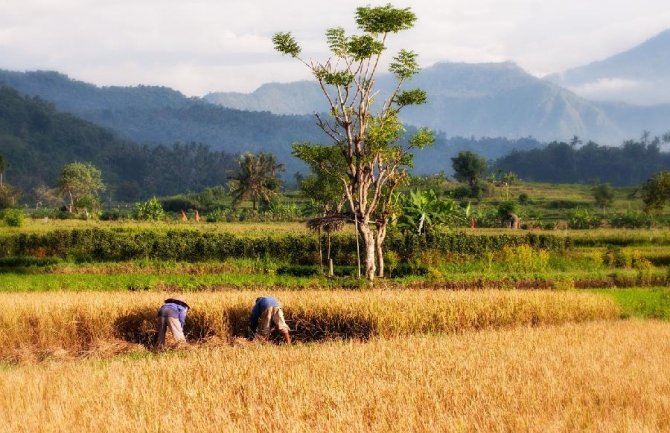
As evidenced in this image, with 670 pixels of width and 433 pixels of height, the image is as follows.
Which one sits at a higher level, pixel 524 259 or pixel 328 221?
pixel 328 221

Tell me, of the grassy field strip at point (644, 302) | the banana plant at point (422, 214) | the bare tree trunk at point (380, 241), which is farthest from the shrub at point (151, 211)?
the grassy field strip at point (644, 302)

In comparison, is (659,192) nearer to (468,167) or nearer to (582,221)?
(582,221)

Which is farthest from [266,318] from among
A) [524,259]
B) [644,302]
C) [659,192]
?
[659,192]

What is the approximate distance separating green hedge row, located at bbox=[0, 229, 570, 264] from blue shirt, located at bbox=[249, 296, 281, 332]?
20851 millimetres

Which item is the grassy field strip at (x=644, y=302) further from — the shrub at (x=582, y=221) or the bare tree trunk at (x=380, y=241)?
the shrub at (x=582, y=221)

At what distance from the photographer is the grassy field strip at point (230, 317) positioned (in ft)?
51.5

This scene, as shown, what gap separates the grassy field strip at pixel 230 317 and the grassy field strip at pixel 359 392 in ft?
12.9

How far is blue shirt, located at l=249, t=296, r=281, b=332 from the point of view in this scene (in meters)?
15.5

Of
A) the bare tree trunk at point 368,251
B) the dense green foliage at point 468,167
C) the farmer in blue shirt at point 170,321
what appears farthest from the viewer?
the dense green foliage at point 468,167

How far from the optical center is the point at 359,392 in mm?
9070

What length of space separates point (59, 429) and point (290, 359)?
4.57 m

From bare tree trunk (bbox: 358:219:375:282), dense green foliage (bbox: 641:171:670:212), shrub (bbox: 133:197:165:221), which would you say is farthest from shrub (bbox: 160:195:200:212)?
bare tree trunk (bbox: 358:219:375:282)

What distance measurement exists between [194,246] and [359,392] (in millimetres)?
28419

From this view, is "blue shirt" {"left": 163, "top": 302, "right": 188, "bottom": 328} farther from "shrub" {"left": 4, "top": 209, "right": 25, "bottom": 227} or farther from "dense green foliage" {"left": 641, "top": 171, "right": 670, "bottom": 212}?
"dense green foliage" {"left": 641, "top": 171, "right": 670, "bottom": 212}
